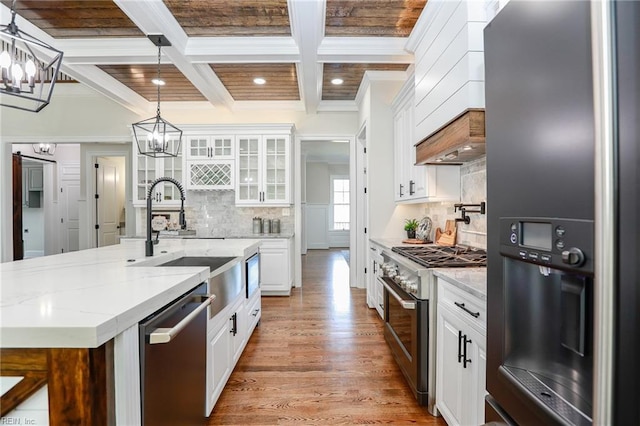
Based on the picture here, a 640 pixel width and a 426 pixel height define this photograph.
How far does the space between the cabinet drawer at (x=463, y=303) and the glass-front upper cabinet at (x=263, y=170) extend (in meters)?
3.30

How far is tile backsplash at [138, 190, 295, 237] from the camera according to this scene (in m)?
5.09

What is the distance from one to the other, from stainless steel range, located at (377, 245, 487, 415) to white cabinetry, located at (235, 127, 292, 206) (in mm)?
2865

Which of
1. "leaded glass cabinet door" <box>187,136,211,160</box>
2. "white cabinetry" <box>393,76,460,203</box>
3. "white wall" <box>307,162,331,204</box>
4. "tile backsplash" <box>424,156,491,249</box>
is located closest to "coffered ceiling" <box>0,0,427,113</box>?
"white cabinetry" <box>393,76,460,203</box>

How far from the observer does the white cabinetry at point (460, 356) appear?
138 cm

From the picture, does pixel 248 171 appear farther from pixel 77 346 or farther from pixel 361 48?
pixel 77 346

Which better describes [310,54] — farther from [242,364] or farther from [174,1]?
[242,364]

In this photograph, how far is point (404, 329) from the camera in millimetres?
2129

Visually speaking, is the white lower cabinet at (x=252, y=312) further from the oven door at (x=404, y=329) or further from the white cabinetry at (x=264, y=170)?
the white cabinetry at (x=264, y=170)

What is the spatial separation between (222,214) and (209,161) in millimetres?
870

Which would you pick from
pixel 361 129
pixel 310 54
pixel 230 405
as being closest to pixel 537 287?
pixel 230 405

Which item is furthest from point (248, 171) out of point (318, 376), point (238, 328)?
point (318, 376)

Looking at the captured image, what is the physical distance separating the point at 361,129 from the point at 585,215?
167 inches

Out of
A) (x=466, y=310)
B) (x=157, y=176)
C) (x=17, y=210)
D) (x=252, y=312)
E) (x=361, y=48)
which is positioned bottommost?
(x=252, y=312)

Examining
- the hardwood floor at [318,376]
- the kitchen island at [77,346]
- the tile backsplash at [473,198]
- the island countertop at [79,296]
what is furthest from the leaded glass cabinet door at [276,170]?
the kitchen island at [77,346]
